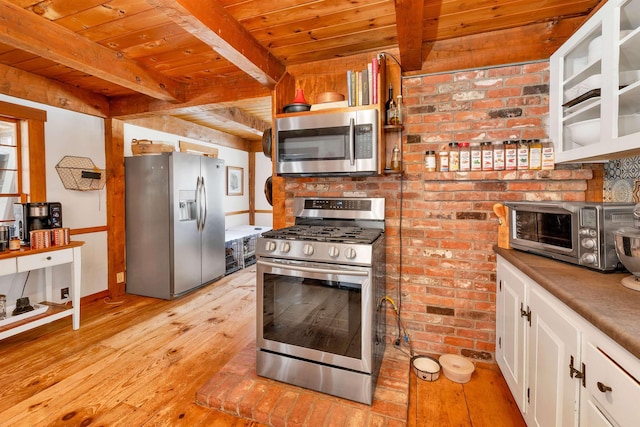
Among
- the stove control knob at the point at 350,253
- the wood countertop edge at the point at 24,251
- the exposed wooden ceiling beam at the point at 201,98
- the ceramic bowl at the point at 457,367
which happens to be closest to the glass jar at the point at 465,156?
the stove control knob at the point at 350,253

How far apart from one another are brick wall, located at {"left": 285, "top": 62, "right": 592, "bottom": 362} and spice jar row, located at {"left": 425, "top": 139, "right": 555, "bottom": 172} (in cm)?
5

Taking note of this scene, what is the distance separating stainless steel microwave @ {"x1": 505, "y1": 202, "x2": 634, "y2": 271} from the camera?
49.9 inches

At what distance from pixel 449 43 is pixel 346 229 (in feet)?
4.98

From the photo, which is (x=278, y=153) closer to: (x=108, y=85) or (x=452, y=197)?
(x=452, y=197)

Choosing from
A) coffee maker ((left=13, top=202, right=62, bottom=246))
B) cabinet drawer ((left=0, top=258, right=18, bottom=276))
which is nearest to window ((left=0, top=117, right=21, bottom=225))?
coffee maker ((left=13, top=202, right=62, bottom=246))

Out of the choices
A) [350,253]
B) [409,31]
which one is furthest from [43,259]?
[409,31]

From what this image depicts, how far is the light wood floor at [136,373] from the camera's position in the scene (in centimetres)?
168

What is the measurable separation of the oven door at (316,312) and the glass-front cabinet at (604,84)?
1.29 meters

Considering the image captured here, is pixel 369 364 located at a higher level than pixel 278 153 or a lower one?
lower

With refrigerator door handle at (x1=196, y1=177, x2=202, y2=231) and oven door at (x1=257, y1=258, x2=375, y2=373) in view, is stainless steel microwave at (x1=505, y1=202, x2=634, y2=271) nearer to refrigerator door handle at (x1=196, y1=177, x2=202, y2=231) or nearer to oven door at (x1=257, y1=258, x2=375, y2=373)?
oven door at (x1=257, y1=258, x2=375, y2=373)

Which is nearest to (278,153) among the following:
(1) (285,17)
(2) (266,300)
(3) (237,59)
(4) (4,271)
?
(3) (237,59)

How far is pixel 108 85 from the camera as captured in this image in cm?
313

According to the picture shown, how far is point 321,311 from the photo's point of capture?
176 centimetres

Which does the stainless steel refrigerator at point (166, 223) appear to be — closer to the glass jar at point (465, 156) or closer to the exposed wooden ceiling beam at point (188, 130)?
the exposed wooden ceiling beam at point (188, 130)
